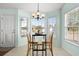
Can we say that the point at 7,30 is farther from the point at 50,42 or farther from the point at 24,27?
the point at 50,42

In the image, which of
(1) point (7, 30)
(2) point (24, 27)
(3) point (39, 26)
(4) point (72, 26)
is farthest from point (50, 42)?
(1) point (7, 30)

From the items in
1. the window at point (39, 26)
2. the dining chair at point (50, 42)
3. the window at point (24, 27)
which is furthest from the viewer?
the window at point (24, 27)

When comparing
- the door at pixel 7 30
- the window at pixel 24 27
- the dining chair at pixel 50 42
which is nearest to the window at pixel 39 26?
the dining chair at pixel 50 42

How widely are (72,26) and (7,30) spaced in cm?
171

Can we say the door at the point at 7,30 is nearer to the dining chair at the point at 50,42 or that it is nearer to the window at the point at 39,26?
the window at the point at 39,26

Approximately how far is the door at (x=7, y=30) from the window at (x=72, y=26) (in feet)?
4.68

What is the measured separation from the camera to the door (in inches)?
148

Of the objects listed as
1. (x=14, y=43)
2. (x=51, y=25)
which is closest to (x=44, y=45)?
(x=51, y=25)

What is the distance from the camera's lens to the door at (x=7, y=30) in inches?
148

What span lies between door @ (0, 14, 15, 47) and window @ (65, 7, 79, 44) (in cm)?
143

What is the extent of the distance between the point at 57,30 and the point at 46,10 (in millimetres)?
583

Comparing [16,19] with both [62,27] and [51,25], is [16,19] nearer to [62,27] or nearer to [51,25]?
[51,25]

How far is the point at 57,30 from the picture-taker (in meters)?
3.61

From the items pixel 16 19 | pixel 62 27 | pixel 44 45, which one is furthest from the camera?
pixel 16 19
